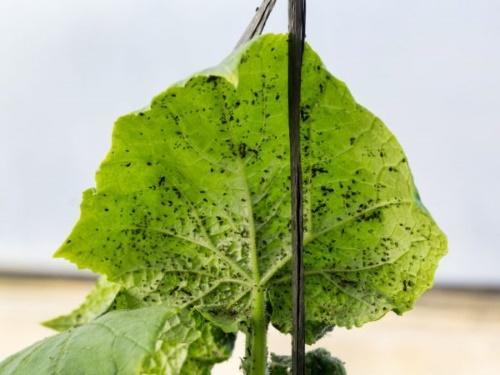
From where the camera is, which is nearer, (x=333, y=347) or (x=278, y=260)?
(x=278, y=260)

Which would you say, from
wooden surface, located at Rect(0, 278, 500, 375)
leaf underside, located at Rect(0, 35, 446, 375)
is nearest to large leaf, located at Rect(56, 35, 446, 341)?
leaf underside, located at Rect(0, 35, 446, 375)

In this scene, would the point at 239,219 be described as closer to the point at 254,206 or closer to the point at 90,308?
the point at 254,206

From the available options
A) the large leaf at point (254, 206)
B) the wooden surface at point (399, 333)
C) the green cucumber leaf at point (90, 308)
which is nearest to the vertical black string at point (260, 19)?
the large leaf at point (254, 206)

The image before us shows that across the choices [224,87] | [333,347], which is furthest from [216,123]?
[333,347]

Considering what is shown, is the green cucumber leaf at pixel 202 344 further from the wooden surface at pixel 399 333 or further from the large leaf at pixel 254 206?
the wooden surface at pixel 399 333

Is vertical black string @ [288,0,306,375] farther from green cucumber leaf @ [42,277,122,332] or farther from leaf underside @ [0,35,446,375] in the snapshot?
green cucumber leaf @ [42,277,122,332]

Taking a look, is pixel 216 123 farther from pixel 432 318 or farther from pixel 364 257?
pixel 432 318

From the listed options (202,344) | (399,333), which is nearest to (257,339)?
(202,344)

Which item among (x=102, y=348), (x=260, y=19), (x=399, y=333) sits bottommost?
(x=102, y=348)
